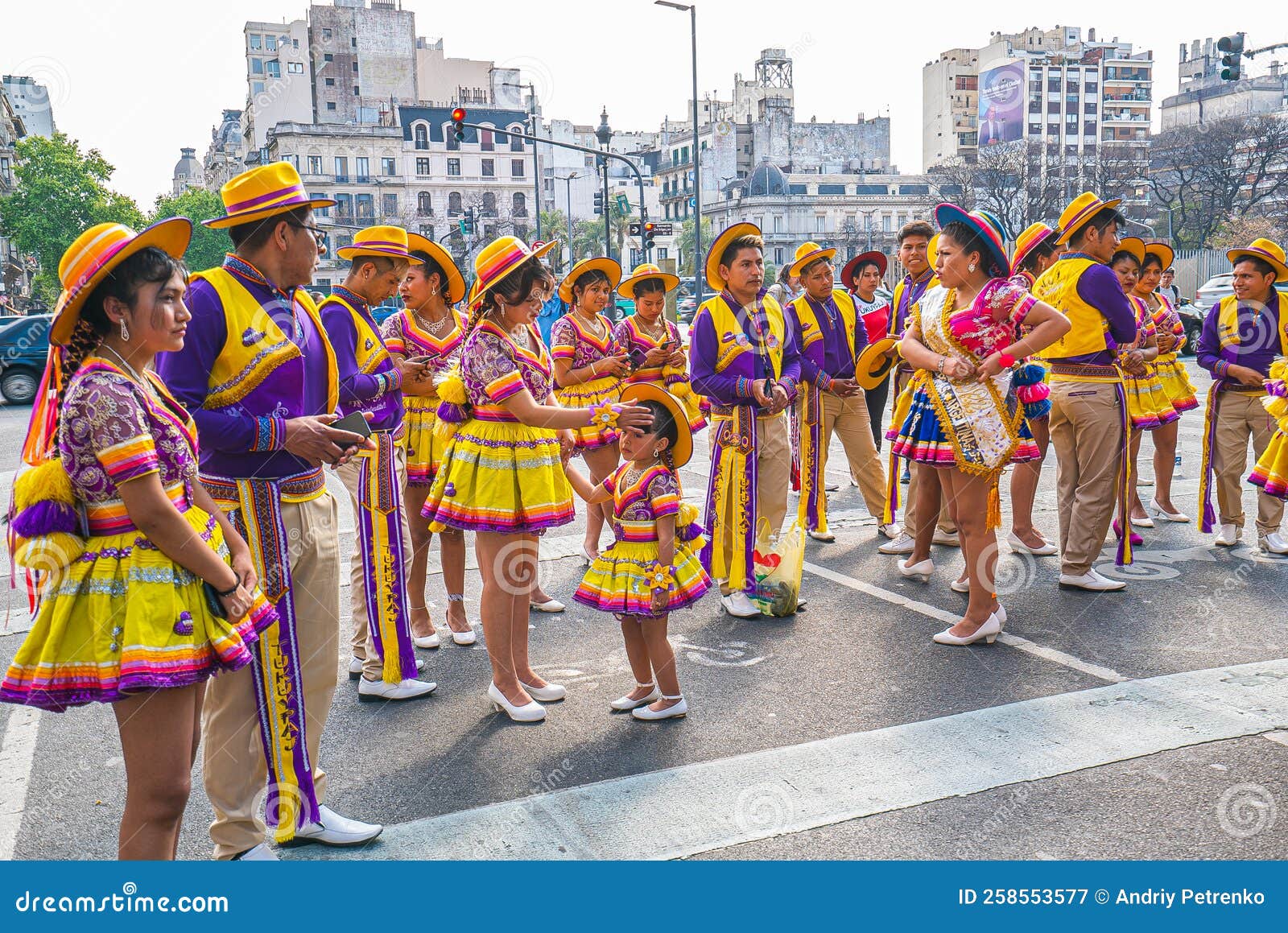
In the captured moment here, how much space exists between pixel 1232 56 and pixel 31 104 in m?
108

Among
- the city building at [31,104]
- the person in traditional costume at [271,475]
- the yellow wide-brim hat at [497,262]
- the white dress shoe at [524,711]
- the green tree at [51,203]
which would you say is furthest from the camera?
the city building at [31,104]

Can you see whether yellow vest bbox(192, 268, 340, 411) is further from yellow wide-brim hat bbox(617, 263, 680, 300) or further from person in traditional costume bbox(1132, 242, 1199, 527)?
person in traditional costume bbox(1132, 242, 1199, 527)

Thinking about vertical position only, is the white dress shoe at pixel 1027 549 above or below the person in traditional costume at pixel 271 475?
Answer: below

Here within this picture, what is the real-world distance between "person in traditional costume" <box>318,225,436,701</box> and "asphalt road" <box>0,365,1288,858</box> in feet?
0.62

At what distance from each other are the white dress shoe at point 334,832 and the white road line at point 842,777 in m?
0.05

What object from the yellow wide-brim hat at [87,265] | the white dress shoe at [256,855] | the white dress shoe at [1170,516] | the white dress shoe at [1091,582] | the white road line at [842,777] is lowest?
the white road line at [842,777]

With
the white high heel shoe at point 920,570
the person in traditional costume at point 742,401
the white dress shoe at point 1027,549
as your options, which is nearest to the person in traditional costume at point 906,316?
the white dress shoe at point 1027,549

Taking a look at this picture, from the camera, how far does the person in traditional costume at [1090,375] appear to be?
249 inches

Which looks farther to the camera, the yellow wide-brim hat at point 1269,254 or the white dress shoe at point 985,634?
the yellow wide-brim hat at point 1269,254

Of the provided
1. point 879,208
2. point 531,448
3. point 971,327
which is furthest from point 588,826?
point 879,208

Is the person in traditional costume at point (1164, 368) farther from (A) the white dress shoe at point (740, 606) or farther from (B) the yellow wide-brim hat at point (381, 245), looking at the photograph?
(B) the yellow wide-brim hat at point (381, 245)

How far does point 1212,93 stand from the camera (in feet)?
343

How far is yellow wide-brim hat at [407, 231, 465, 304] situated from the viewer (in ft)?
18.7

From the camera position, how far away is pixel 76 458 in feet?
8.66
